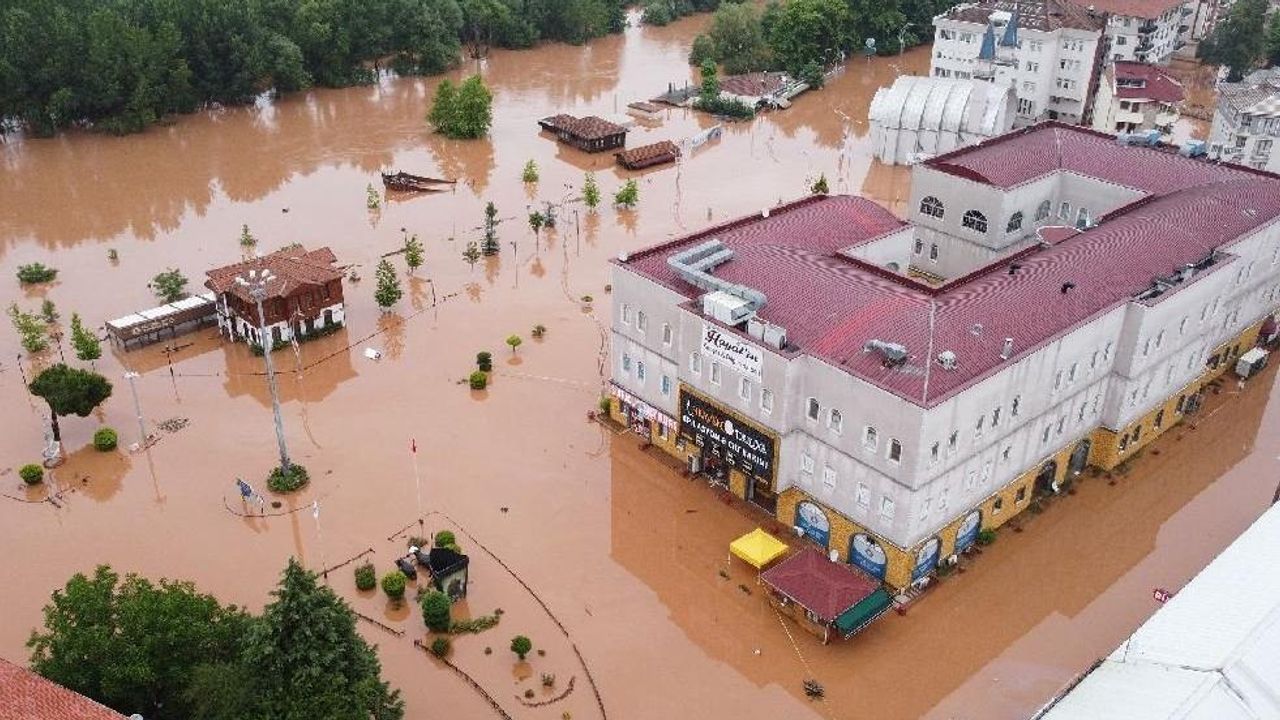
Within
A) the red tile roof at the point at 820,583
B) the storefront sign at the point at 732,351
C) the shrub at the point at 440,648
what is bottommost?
the shrub at the point at 440,648

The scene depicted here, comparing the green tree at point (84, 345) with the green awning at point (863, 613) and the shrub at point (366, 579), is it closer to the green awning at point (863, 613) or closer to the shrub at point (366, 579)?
the shrub at point (366, 579)

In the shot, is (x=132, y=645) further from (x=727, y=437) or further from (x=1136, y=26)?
(x=1136, y=26)

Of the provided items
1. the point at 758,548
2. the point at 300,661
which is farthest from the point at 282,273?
the point at 300,661

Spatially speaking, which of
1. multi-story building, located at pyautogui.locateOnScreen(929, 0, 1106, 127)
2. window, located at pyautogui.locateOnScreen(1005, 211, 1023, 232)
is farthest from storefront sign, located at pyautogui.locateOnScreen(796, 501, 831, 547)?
multi-story building, located at pyautogui.locateOnScreen(929, 0, 1106, 127)

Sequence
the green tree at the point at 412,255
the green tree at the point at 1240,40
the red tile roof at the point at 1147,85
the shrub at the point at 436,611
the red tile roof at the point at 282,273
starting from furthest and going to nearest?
the green tree at the point at 1240,40 → the red tile roof at the point at 1147,85 → the green tree at the point at 412,255 → the red tile roof at the point at 282,273 → the shrub at the point at 436,611

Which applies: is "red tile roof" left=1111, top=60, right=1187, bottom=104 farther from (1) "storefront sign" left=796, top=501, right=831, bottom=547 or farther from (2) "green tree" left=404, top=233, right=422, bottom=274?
(1) "storefront sign" left=796, top=501, right=831, bottom=547

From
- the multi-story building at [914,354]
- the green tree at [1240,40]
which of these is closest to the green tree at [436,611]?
the multi-story building at [914,354]
